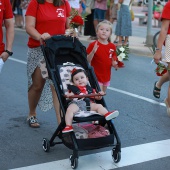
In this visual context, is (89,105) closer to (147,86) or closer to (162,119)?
(162,119)

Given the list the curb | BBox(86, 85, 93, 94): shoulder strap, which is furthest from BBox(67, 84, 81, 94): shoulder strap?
the curb

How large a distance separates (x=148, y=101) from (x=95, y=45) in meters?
2.21

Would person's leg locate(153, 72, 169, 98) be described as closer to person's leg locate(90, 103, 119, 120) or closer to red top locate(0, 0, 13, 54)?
person's leg locate(90, 103, 119, 120)

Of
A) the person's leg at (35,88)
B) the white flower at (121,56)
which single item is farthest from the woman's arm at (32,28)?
the white flower at (121,56)

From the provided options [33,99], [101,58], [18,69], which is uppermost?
[101,58]

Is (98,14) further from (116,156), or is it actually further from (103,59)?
(116,156)

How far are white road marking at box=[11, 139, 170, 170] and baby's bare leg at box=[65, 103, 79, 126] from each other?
1.58 ft

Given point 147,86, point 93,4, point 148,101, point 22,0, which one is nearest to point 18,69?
point 147,86

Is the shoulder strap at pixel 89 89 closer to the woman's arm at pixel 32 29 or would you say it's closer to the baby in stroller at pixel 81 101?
the baby in stroller at pixel 81 101

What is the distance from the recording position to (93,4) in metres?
16.2

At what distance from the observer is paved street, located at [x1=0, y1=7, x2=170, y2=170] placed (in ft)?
17.3

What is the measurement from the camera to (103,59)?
21.5ft

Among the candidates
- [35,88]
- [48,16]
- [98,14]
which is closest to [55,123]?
[35,88]

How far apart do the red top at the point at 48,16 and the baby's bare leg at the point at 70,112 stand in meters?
1.26
